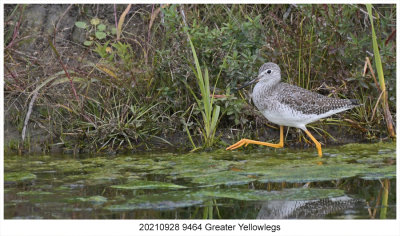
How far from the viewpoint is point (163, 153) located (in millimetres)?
7441

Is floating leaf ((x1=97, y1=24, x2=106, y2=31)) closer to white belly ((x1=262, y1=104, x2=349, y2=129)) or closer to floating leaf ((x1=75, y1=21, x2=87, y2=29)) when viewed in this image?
floating leaf ((x1=75, y1=21, x2=87, y2=29))

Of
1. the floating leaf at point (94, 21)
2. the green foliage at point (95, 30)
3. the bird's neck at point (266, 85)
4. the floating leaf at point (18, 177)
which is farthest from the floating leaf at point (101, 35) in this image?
the floating leaf at point (18, 177)

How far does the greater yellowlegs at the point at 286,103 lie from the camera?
7.31 m

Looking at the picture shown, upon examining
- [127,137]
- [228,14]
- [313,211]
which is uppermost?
[228,14]

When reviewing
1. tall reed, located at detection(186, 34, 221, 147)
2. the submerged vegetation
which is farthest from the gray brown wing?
tall reed, located at detection(186, 34, 221, 147)

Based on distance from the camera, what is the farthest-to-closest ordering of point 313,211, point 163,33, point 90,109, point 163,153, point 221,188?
point 163,33, point 90,109, point 163,153, point 221,188, point 313,211

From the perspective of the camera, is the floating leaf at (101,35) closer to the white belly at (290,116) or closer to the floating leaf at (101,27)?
the floating leaf at (101,27)

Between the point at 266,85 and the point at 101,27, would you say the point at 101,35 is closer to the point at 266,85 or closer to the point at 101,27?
the point at 101,27

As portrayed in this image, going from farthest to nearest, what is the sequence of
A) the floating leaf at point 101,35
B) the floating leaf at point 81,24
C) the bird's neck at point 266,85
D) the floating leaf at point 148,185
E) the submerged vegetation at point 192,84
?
1. the floating leaf at point 81,24
2. the floating leaf at point 101,35
3. the submerged vegetation at point 192,84
4. the bird's neck at point 266,85
5. the floating leaf at point 148,185

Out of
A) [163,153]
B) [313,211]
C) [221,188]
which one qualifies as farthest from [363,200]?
[163,153]

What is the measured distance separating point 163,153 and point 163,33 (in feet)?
6.28

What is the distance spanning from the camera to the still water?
4.96 metres

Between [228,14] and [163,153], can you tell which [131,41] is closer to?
[228,14]

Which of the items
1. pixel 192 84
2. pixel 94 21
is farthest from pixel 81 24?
pixel 192 84
